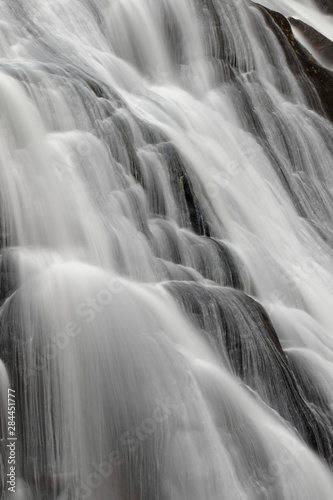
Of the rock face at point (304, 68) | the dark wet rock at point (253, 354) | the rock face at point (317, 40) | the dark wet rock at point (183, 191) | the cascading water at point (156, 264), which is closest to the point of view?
the cascading water at point (156, 264)

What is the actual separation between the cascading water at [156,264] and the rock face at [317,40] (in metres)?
2.72

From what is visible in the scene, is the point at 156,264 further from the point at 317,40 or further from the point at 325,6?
the point at 325,6

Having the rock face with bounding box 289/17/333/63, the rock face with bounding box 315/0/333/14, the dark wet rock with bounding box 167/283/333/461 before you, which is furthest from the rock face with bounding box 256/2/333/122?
the dark wet rock with bounding box 167/283/333/461

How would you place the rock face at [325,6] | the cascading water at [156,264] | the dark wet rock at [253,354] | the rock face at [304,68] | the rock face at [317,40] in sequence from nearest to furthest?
1. the cascading water at [156,264]
2. the dark wet rock at [253,354]
3. the rock face at [304,68]
4. the rock face at [317,40]
5. the rock face at [325,6]

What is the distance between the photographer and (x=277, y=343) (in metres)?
6.40

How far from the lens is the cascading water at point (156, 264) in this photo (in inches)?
194

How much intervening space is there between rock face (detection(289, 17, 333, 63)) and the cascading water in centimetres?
272

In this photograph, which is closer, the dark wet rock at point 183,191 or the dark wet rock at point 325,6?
the dark wet rock at point 183,191

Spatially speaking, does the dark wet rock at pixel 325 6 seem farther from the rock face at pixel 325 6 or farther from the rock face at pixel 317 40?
the rock face at pixel 317 40

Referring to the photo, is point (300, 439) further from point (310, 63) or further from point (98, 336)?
point (310, 63)

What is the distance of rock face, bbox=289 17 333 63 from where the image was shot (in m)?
13.4

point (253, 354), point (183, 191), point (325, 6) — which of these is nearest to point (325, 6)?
point (325, 6)

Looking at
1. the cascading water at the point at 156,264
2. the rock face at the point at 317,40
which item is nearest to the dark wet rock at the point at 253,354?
the cascading water at the point at 156,264

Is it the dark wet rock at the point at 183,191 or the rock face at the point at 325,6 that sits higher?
the rock face at the point at 325,6
